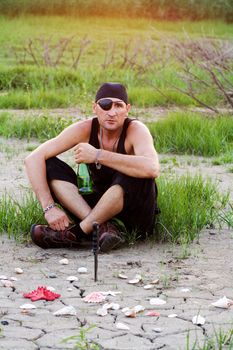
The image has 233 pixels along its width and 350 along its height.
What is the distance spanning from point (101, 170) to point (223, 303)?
1.40 metres

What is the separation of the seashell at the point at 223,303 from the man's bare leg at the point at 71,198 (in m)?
1.29

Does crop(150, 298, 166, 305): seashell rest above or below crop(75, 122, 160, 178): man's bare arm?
below

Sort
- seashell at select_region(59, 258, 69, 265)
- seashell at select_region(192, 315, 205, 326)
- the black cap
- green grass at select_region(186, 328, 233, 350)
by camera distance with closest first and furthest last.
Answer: green grass at select_region(186, 328, 233, 350)
seashell at select_region(192, 315, 205, 326)
seashell at select_region(59, 258, 69, 265)
the black cap

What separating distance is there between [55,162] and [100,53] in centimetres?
1489

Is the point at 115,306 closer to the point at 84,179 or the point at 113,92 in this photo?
the point at 84,179

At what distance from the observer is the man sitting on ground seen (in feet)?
17.5

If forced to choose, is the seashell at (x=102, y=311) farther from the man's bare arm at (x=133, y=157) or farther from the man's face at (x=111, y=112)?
the man's face at (x=111, y=112)

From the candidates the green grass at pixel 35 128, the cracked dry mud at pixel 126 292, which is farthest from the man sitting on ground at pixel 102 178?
the green grass at pixel 35 128

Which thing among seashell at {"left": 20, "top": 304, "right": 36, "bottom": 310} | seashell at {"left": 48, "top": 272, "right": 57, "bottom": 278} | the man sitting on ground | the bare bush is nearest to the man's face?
the man sitting on ground

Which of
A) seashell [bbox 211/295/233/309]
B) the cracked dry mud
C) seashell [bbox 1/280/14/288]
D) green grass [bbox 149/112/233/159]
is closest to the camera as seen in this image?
the cracked dry mud

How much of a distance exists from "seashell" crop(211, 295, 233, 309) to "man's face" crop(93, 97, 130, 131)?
1409mm

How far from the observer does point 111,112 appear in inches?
213

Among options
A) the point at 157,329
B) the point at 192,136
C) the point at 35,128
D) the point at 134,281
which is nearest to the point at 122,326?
the point at 157,329

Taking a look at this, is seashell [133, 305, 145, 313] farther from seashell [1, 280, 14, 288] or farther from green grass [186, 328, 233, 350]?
seashell [1, 280, 14, 288]
